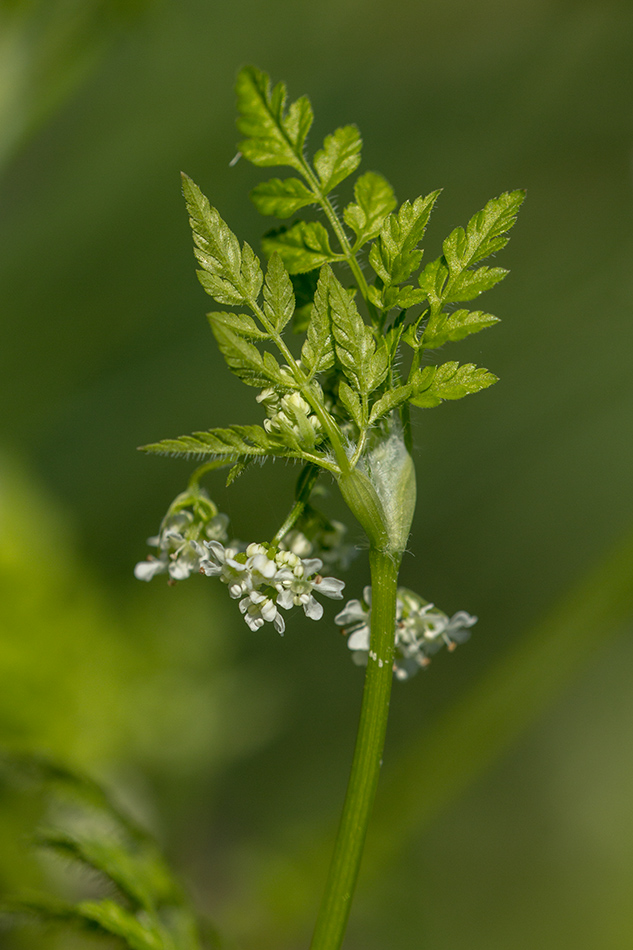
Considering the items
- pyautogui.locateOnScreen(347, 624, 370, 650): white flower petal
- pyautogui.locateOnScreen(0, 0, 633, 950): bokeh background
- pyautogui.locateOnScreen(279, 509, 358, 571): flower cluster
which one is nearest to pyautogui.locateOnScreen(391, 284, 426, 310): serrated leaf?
pyautogui.locateOnScreen(279, 509, 358, 571): flower cluster

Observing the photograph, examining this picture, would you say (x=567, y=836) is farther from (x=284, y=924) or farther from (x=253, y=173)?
(x=253, y=173)

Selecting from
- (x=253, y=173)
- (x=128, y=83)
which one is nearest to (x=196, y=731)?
(x=253, y=173)

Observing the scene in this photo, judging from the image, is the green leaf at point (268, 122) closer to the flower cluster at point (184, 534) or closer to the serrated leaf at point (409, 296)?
the serrated leaf at point (409, 296)

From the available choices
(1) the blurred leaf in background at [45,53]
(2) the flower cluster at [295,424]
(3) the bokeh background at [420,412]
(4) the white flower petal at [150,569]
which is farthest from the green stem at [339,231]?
(3) the bokeh background at [420,412]

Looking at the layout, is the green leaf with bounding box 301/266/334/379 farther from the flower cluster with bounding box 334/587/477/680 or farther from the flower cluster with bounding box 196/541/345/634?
the flower cluster with bounding box 334/587/477/680

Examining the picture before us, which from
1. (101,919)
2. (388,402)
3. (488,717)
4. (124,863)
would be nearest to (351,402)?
(388,402)

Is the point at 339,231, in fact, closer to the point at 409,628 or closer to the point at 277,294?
the point at 277,294
